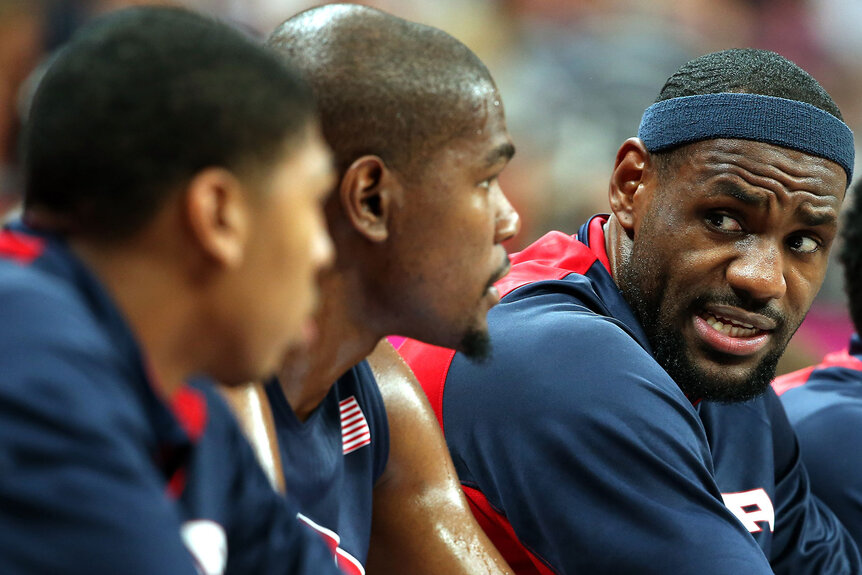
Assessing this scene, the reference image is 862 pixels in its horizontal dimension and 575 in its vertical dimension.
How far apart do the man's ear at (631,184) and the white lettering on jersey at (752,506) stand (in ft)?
2.09

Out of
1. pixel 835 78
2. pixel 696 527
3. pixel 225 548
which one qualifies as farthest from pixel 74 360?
pixel 835 78

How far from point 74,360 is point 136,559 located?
156 millimetres

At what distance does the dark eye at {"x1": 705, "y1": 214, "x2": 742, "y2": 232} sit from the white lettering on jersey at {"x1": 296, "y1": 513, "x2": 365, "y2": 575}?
3.31ft

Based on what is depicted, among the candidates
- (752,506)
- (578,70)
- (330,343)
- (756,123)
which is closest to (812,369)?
(752,506)

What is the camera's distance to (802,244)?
2.22 m

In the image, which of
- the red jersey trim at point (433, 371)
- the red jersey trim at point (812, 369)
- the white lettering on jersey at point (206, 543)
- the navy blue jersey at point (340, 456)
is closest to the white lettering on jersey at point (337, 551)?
the navy blue jersey at point (340, 456)

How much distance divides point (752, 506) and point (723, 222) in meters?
0.67

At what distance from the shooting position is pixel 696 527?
5.56 feet

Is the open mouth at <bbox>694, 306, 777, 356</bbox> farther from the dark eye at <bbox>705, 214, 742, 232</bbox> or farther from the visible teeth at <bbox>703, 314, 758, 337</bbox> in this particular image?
the dark eye at <bbox>705, 214, 742, 232</bbox>

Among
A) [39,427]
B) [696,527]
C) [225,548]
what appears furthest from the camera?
[696,527]

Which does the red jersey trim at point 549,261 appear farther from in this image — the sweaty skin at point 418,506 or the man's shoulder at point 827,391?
the man's shoulder at point 827,391

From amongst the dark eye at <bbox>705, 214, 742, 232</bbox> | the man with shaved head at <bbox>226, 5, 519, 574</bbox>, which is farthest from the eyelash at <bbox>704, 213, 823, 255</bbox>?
the man with shaved head at <bbox>226, 5, 519, 574</bbox>

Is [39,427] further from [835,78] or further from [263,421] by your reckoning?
[835,78]

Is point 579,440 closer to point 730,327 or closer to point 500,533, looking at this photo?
point 500,533
